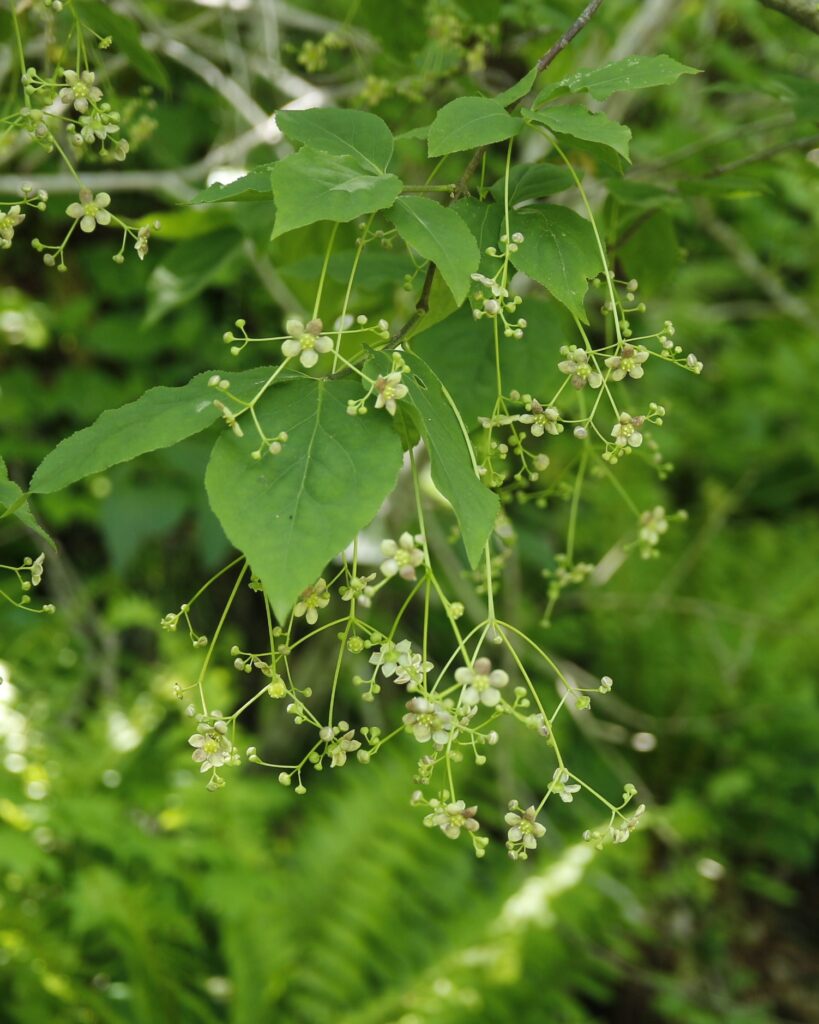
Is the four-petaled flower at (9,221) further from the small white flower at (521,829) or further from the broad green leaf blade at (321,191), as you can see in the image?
the small white flower at (521,829)

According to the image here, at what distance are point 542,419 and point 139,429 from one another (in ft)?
0.74

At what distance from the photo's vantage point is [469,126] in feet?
1.77

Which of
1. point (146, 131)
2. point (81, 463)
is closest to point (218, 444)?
point (81, 463)

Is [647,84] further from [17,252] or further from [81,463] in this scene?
[17,252]

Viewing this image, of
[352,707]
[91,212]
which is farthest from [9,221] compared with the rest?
[352,707]

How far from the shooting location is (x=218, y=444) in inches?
20.5

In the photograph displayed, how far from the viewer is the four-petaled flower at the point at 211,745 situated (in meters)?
0.56

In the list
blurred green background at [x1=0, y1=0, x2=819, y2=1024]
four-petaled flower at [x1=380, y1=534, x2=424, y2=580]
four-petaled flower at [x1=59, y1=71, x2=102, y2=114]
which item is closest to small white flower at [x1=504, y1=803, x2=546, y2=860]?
four-petaled flower at [x1=380, y1=534, x2=424, y2=580]

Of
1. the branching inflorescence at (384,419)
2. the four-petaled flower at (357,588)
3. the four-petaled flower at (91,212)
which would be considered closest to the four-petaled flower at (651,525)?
the branching inflorescence at (384,419)

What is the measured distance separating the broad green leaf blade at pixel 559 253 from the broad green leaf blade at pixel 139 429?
156mm


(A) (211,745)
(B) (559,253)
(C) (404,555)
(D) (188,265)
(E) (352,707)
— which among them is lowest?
(E) (352,707)

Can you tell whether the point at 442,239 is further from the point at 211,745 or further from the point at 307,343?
the point at 211,745

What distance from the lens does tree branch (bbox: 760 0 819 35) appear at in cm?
70

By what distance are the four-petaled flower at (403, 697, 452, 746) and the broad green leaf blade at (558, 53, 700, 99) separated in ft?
1.06
